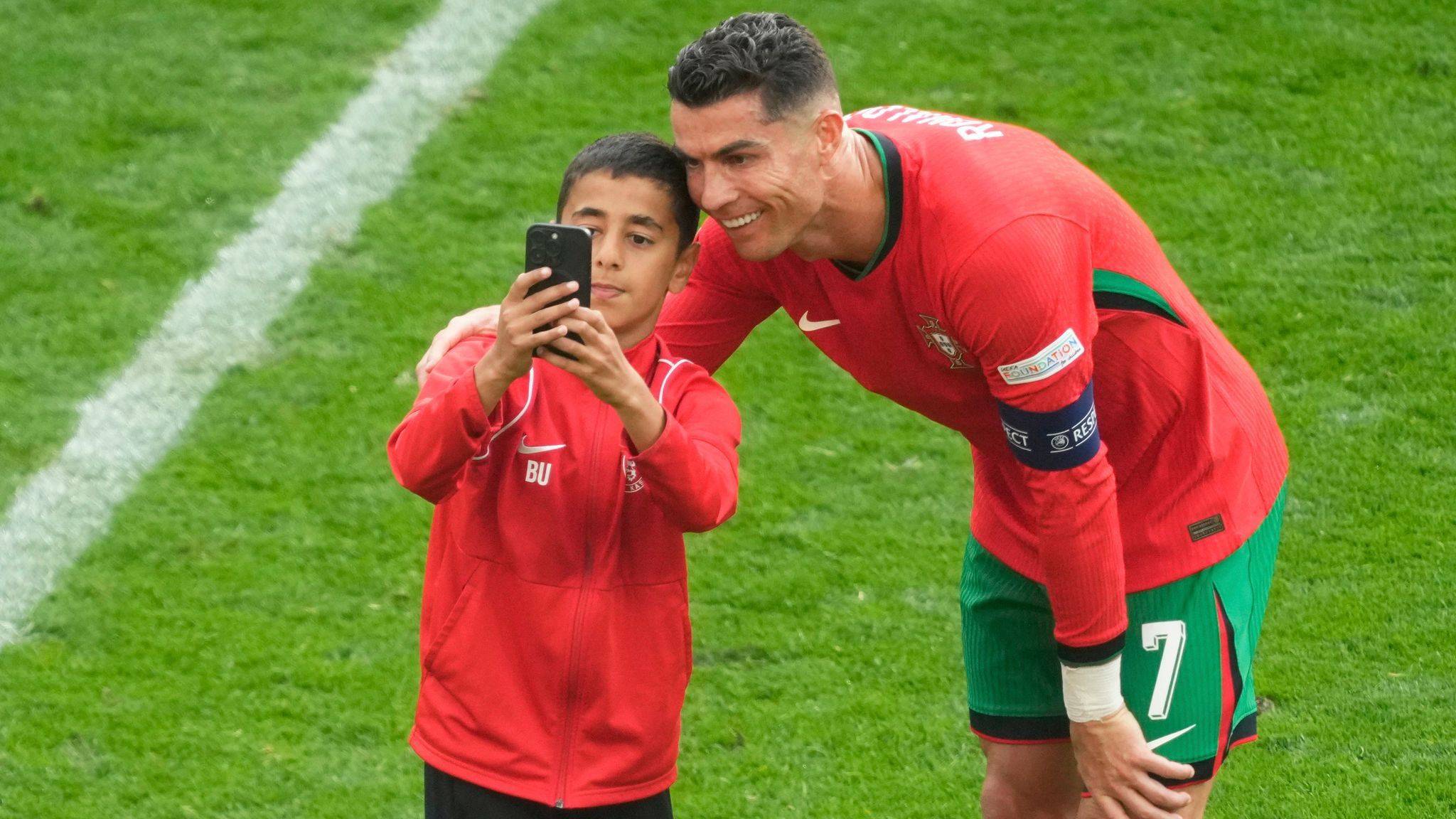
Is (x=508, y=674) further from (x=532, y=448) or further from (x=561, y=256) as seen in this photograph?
(x=561, y=256)

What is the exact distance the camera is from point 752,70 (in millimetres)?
2885

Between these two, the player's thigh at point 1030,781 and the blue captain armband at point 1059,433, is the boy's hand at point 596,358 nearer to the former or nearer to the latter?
the blue captain armband at point 1059,433

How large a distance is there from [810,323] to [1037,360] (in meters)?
0.59

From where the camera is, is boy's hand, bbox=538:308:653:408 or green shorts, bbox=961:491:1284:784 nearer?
boy's hand, bbox=538:308:653:408

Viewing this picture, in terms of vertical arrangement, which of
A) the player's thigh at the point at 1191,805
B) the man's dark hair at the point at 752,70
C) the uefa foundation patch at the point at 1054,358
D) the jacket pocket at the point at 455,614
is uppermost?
the man's dark hair at the point at 752,70

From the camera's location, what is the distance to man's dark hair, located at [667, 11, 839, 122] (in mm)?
2887

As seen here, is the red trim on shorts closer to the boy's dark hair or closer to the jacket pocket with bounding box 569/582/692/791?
the jacket pocket with bounding box 569/582/692/791

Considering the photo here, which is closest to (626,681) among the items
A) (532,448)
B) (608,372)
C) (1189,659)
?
(532,448)

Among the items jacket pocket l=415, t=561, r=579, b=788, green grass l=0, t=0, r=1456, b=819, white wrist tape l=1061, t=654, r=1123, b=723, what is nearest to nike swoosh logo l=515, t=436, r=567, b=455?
jacket pocket l=415, t=561, r=579, b=788

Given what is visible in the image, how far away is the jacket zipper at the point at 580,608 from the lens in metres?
2.95

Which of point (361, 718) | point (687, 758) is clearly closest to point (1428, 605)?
point (687, 758)

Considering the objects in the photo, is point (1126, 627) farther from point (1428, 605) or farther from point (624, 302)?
point (1428, 605)

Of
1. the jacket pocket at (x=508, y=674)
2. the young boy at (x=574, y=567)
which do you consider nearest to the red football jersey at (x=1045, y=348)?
the young boy at (x=574, y=567)

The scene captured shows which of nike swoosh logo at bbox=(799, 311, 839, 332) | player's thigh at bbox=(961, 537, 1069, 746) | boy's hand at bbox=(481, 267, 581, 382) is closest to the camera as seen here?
boy's hand at bbox=(481, 267, 581, 382)
